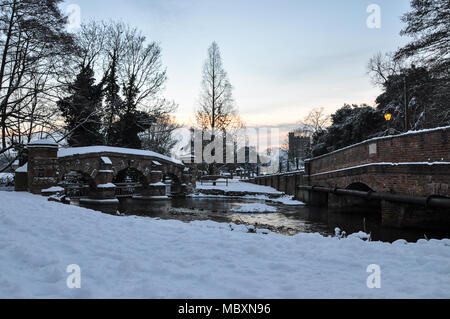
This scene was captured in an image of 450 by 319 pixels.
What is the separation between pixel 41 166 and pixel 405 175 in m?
13.0

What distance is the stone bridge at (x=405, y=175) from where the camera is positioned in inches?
319

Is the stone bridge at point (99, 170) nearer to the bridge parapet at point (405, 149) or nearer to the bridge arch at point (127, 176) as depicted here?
the bridge arch at point (127, 176)

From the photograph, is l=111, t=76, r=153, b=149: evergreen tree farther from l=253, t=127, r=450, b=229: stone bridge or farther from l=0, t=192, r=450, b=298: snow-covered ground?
l=0, t=192, r=450, b=298: snow-covered ground

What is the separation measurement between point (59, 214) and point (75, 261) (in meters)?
3.06

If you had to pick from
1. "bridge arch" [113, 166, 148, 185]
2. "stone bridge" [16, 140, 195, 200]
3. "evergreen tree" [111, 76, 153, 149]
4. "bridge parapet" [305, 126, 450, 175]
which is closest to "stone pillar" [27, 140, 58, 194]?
"stone bridge" [16, 140, 195, 200]

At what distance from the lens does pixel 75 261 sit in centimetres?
363

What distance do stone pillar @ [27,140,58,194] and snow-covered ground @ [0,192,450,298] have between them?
572 centimetres

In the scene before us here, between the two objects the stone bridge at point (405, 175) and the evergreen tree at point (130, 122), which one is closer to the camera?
the stone bridge at point (405, 175)

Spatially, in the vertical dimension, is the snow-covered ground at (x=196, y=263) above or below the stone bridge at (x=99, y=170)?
below

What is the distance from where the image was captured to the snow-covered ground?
294 centimetres

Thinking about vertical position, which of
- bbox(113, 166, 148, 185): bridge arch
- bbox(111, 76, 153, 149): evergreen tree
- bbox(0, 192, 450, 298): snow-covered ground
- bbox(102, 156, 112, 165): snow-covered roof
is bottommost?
bbox(0, 192, 450, 298): snow-covered ground

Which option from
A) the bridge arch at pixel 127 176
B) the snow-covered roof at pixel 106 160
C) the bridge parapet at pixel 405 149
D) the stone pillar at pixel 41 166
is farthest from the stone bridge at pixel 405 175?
the bridge arch at pixel 127 176
